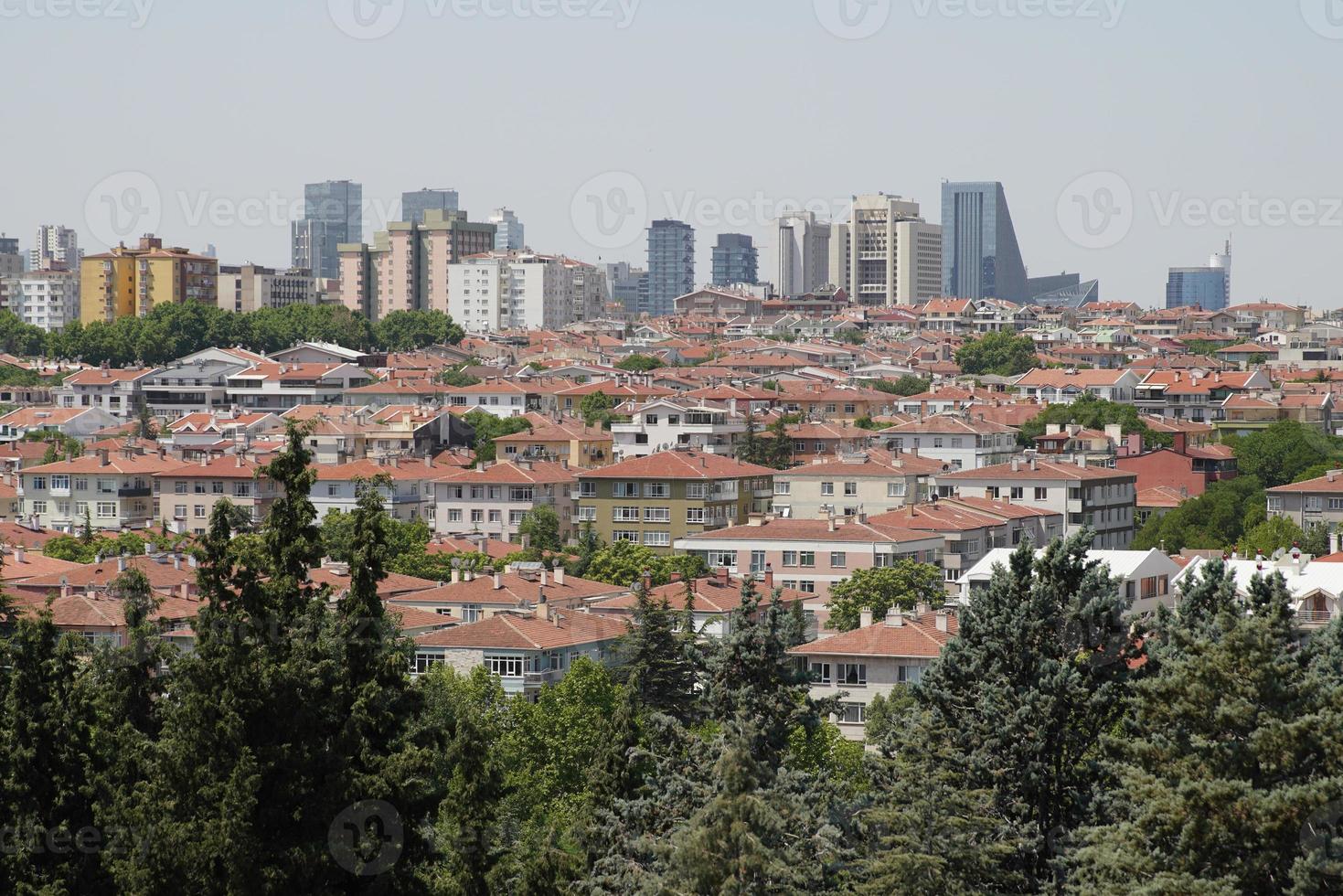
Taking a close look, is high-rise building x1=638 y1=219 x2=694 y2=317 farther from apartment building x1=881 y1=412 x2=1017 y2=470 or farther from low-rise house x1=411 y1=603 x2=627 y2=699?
low-rise house x1=411 y1=603 x2=627 y2=699

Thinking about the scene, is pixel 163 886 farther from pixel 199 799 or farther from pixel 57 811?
pixel 57 811

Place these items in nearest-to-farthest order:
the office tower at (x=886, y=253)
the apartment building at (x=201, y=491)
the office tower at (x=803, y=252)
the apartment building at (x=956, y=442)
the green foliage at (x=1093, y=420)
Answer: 1. the apartment building at (x=201, y=491)
2. the apartment building at (x=956, y=442)
3. the green foliage at (x=1093, y=420)
4. the office tower at (x=886, y=253)
5. the office tower at (x=803, y=252)

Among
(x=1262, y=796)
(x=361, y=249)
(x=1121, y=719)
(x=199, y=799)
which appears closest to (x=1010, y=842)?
(x=1121, y=719)

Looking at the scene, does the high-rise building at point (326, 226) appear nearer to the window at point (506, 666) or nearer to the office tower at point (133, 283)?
the office tower at point (133, 283)

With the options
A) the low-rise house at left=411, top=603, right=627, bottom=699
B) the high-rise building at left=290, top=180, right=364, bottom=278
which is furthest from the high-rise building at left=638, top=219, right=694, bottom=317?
the low-rise house at left=411, top=603, right=627, bottom=699

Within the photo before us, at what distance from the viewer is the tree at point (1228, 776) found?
1401 centimetres

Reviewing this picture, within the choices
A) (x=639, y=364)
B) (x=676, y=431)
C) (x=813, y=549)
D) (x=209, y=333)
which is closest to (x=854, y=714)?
(x=813, y=549)

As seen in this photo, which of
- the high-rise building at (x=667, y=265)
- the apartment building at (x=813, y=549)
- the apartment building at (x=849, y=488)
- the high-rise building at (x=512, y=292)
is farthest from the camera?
the high-rise building at (x=667, y=265)

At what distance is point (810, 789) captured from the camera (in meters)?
16.2

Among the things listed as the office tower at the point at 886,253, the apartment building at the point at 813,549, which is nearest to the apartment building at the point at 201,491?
the apartment building at the point at 813,549

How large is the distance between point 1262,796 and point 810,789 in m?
3.34

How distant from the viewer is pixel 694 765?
17.0 metres

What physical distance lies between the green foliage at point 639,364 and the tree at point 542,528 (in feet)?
125

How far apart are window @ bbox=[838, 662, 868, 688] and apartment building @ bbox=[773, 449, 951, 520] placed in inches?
729
